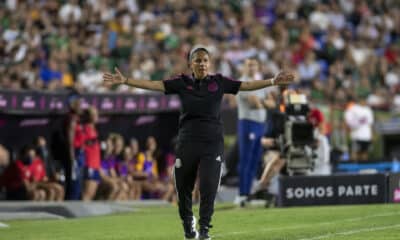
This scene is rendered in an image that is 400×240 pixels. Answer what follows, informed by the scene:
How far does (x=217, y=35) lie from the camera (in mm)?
29562

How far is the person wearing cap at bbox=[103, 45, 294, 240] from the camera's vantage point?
11617 millimetres

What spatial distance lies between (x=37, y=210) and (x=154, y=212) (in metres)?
1.79

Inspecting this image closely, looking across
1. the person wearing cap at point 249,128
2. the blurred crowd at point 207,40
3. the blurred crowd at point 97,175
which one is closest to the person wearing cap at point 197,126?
the person wearing cap at point 249,128

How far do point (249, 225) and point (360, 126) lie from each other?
13.6 meters

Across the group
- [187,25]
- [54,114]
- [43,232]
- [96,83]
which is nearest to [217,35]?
[187,25]

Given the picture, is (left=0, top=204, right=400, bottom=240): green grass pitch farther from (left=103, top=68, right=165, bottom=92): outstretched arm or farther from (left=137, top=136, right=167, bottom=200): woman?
(left=137, top=136, right=167, bottom=200): woman

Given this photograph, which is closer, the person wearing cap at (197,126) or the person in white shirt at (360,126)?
the person wearing cap at (197,126)

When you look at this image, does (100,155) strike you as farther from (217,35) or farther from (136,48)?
(217,35)

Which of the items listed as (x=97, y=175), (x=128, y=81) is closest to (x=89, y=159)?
(x=97, y=175)

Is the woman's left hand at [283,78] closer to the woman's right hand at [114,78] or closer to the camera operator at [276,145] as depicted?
the woman's right hand at [114,78]

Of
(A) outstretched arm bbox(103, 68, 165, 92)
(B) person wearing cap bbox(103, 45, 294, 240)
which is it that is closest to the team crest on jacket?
(B) person wearing cap bbox(103, 45, 294, 240)

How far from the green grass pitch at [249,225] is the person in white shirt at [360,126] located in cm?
1020

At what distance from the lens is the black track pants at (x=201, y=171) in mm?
11539

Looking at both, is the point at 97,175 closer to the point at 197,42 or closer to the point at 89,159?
the point at 89,159
